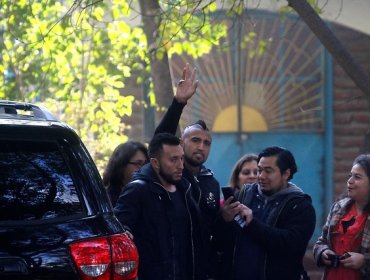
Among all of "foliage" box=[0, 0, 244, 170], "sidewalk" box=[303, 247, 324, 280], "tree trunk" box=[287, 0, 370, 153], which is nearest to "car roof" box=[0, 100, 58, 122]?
"tree trunk" box=[287, 0, 370, 153]

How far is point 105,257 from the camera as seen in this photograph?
3.86m

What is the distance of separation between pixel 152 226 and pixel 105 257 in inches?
62.2

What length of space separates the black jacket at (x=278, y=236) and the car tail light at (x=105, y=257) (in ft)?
6.25

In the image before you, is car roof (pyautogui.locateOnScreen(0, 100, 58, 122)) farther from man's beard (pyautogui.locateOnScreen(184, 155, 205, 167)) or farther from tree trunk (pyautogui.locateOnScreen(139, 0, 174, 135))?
tree trunk (pyautogui.locateOnScreen(139, 0, 174, 135))

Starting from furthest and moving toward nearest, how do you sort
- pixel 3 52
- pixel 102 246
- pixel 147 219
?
pixel 3 52 → pixel 147 219 → pixel 102 246

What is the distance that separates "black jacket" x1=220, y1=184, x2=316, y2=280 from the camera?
5.77 m

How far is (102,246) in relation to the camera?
3855mm

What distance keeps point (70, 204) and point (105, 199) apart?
Result: 0.70 feet

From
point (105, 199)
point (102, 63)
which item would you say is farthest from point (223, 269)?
point (102, 63)

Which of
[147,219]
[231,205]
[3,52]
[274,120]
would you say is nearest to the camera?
[147,219]

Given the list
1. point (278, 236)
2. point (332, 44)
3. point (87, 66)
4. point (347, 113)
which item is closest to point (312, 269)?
point (347, 113)

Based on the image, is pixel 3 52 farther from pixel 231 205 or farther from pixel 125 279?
pixel 125 279

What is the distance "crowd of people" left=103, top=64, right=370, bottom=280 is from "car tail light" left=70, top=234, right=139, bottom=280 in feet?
4.62

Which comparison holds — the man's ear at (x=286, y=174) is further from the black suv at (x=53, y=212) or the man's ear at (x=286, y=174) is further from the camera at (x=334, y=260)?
the black suv at (x=53, y=212)
